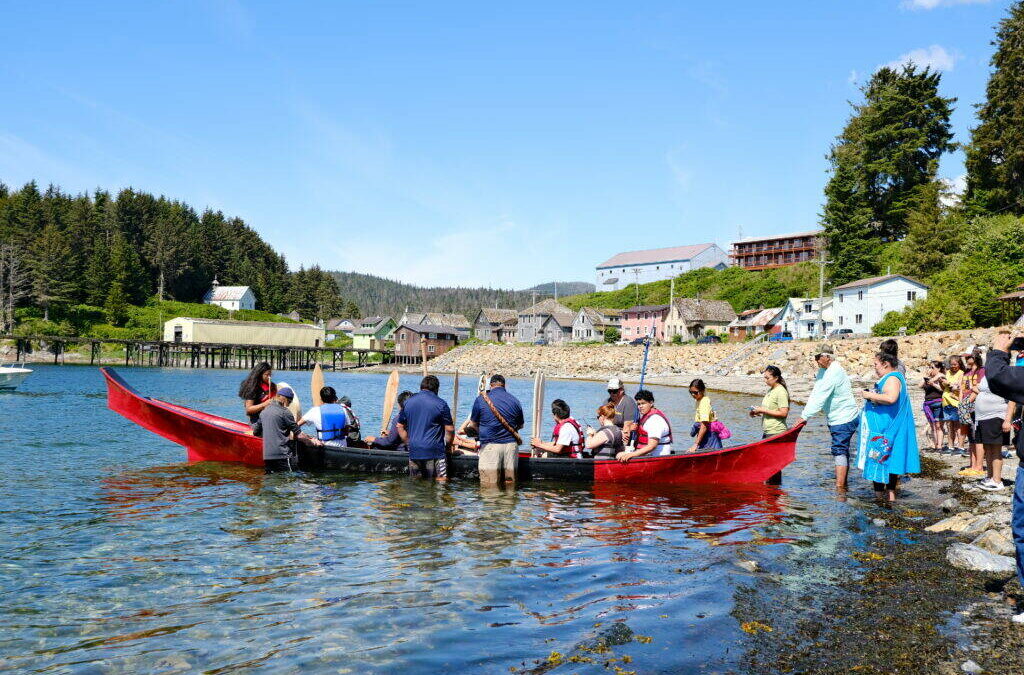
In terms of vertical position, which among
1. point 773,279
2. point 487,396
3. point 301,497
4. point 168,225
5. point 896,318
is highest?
point 168,225

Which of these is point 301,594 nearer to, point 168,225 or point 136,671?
point 136,671

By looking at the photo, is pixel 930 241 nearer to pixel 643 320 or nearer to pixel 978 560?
pixel 643 320

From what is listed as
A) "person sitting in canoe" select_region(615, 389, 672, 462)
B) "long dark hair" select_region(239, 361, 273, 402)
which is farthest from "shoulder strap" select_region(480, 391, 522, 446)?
"long dark hair" select_region(239, 361, 273, 402)

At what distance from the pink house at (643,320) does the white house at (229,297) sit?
79854mm

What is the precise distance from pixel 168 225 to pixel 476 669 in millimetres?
148807

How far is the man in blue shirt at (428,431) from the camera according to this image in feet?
42.1

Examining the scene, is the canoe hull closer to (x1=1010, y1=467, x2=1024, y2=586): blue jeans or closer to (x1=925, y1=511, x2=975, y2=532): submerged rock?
(x1=925, y1=511, x2=975, y2=532): submerged rock

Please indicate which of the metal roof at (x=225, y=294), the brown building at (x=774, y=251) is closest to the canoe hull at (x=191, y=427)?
the brown building at (x=774, y=251)

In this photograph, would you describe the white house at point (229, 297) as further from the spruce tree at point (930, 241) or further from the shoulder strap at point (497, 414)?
the shoulder strap at point (497, 414)

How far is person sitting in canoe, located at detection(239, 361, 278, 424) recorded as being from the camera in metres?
14.0

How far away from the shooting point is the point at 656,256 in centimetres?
14038

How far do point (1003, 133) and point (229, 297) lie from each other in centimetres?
12940

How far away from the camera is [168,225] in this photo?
13562 cm

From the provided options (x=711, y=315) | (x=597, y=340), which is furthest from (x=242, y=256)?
(x=711, y=315)
